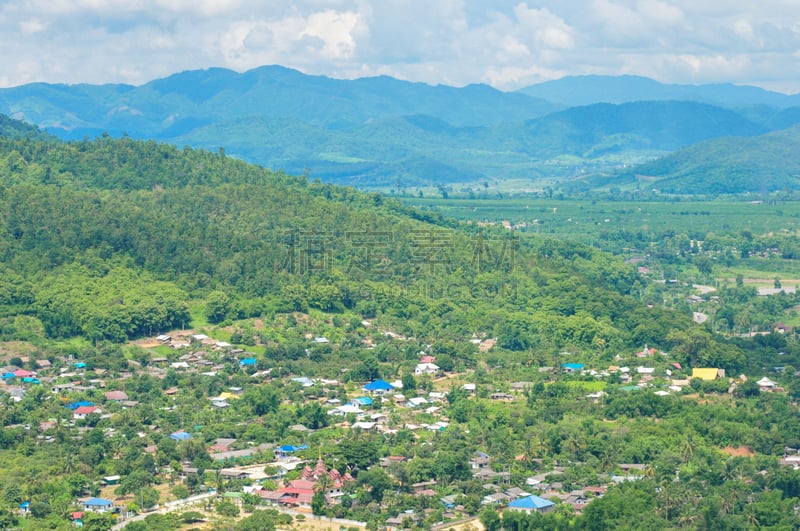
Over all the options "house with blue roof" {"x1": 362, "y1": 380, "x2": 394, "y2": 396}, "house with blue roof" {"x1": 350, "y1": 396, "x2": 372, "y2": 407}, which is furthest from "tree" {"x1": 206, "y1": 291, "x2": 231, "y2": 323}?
"house with blue roof" {"x1": 350, "y1": 396, "x2": 372, "y2": 407}

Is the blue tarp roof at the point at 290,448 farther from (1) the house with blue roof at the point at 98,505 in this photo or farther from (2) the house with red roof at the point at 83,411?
(2) the house with red roof at the point at 83,411

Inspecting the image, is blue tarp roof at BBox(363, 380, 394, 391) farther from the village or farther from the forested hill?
the forested hill

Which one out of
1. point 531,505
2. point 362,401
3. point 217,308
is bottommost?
point 531,505

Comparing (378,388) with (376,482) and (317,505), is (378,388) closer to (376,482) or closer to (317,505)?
(376,482)

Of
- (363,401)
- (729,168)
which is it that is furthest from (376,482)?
(729,168)

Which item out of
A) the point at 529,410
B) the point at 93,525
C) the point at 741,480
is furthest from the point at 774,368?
the point at 93,525
